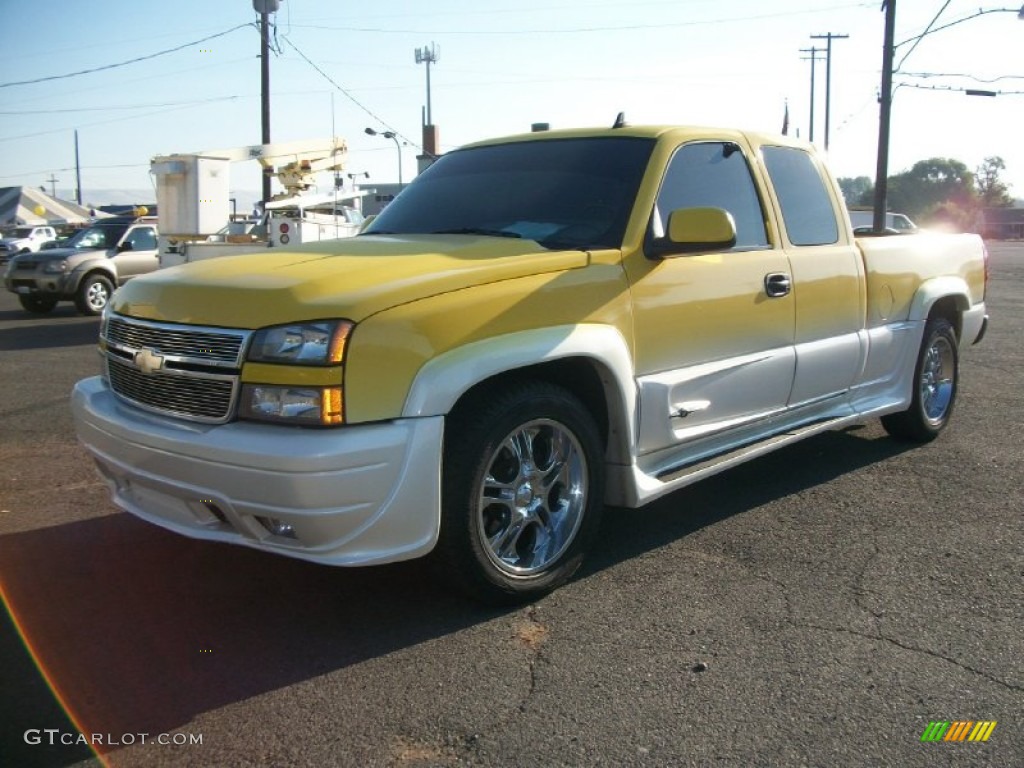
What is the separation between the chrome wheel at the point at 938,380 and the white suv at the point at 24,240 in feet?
122

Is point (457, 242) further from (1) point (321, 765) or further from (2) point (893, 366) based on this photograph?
(2) point (893, 366)

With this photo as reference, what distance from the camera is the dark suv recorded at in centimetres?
1552

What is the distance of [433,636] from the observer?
11.3 ft

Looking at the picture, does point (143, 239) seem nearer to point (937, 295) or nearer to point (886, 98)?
point (937, 295)

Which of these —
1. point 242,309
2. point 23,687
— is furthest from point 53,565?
point 242,309

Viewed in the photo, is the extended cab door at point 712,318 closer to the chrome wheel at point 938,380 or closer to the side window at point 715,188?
the side window at point 715,188

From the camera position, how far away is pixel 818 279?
499cm

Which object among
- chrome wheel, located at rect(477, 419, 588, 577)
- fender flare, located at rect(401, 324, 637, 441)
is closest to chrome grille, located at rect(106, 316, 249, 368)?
fender flare, located at rect(401, 324, 637, 441)

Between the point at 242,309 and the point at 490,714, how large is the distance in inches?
63.4

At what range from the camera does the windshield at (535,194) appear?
4156 millimetres

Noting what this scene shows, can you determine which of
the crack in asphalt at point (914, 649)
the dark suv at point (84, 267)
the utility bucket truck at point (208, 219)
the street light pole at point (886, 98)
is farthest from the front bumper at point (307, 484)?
the street light pole at point (886, 98)

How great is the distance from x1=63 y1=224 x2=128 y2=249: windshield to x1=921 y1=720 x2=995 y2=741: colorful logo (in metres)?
16.5

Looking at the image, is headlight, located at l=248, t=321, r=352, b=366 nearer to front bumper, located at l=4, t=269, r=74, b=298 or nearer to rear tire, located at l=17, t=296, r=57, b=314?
front bumper, located at l=4, t=269, r=74, b=298

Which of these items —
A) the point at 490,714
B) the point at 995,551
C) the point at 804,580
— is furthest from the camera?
the point at 995,551
